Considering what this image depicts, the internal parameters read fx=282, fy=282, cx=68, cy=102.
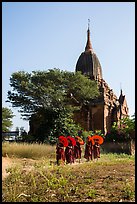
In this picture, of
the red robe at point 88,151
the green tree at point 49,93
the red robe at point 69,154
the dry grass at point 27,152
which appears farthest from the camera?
the green tree at point 49,93

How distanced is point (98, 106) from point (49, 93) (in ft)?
19.7

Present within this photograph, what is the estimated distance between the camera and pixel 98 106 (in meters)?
24.5

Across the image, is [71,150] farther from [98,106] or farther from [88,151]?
[98,106]

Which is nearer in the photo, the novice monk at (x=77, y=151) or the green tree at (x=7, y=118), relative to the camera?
the novice monk at (x=77, y=151)

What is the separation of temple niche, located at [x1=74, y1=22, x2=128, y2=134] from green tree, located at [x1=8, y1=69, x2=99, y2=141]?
1.91 m

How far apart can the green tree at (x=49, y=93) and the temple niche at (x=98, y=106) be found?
6.27 ft

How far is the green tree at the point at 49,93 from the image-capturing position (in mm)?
19562

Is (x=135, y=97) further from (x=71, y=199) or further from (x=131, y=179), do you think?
(x=131, y=179)

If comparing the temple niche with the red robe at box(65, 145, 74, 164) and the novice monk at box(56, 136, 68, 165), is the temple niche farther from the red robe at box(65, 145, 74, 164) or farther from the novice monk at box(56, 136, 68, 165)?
the novice monk at box(56, 136, 68, 165)

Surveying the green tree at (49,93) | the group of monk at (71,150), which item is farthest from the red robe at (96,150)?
the green tree at (49,93)

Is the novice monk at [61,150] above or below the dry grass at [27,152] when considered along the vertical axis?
above

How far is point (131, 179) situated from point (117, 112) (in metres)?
22.0

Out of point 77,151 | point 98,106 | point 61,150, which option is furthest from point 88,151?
point 98,106

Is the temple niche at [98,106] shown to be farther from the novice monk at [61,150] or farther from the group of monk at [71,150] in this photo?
the novice monk at [61,150]
